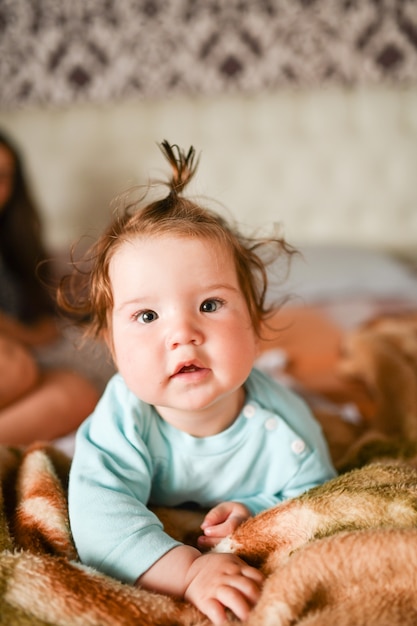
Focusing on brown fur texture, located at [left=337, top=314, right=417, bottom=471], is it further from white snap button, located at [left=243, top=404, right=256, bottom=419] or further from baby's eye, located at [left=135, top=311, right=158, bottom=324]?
baby's eye, located at [left=135, top=311, right=158, bottom=324]

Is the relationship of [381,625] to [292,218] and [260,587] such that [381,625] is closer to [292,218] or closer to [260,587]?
[260,587]

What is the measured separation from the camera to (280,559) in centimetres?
72

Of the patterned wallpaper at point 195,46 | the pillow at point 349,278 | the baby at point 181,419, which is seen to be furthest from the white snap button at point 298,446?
the patterned wallpaper at point 195,46

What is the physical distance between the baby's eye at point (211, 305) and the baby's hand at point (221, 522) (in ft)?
0.99

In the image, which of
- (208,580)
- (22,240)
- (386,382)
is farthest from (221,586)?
Result: (22,240)

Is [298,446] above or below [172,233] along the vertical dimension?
below

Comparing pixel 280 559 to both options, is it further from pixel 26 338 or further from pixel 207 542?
pixel 26 338

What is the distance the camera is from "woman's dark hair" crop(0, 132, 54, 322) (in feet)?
7.11

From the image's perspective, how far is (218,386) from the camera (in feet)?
2.60

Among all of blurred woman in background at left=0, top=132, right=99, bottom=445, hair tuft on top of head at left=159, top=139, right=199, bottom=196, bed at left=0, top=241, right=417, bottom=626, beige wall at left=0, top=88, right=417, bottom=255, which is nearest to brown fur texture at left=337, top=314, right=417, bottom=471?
bed at left=0, top=241, right=417, bottom=626

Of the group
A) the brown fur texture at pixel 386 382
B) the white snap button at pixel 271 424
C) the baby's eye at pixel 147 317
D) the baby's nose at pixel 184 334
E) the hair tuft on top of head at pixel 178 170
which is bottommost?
the brown fur texture at pixel 386 382

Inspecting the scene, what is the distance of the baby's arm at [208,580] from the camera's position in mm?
665

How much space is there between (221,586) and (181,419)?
0.27m

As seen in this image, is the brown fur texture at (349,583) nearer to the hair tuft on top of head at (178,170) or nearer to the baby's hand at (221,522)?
the baby's hand at (221,522)
